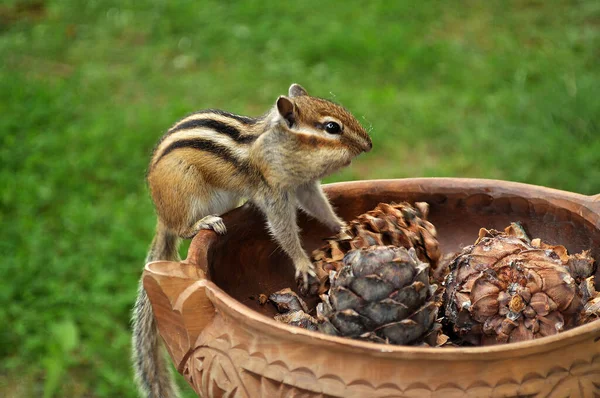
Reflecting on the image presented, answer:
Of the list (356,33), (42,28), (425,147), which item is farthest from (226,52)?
(425,147)

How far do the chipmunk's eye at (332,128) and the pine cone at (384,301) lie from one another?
2.54 ft

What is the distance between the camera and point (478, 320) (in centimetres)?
130

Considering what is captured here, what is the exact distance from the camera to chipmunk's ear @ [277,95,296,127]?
1933 millimetres

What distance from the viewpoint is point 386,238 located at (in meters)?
1.54

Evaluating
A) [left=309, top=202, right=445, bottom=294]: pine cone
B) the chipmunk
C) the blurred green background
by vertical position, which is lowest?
the blurred green background

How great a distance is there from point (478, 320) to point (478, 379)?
0.25m

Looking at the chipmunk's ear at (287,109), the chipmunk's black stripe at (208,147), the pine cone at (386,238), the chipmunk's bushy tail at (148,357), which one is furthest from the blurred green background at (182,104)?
the pine cone at (386,238)

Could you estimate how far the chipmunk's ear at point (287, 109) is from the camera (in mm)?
1933

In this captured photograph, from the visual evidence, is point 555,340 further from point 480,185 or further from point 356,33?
point 356,33

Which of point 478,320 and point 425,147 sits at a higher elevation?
point 478,320

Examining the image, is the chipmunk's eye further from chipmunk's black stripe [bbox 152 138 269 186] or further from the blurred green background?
the blurred green background

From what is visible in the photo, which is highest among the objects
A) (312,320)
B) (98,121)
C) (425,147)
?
(312,320)

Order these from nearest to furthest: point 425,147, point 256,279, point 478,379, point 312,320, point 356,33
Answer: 1. point 478,379
2. point 312,320
3. point 256,279
4. point 425,147
5. point 356,33

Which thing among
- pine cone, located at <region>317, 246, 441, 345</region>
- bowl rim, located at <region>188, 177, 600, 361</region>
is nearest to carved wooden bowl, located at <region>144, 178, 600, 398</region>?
bowl rim, located at <region>188, 177, 600, 361</region>
